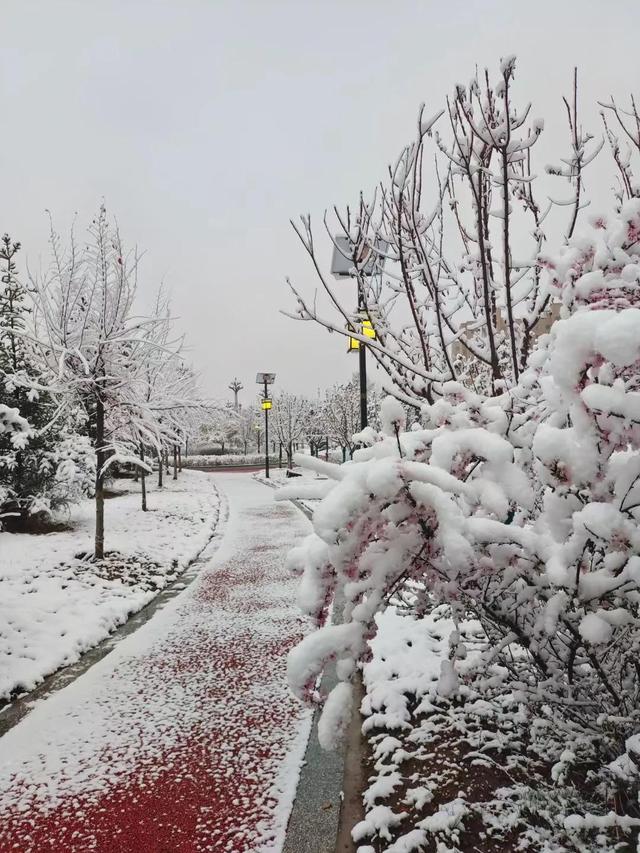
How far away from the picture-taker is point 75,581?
7227mm

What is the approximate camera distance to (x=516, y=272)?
3.79 m

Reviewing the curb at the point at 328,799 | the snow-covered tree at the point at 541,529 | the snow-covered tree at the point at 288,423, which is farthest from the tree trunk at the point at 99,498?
the snow-covered tree at the point at 288,423

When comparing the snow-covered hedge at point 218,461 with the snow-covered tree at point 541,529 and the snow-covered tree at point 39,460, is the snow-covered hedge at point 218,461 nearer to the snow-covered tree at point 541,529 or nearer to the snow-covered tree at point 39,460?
the snow-covered tree at point 39,460

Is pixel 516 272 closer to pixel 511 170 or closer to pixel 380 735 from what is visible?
pixel 511 170

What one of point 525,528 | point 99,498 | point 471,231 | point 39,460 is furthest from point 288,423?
point 525,528

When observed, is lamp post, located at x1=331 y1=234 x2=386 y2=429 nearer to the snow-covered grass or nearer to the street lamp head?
the street lamp head

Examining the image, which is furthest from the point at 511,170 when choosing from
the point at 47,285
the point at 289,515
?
Result: the point at 289,515

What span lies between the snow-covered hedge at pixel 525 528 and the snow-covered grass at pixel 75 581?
4.14 meters

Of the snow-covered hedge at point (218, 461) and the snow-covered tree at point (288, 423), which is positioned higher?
A: the snow-covered tree at point (288, 423)

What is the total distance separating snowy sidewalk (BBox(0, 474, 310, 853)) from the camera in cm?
274

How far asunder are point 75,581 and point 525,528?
A: 702 centimetres

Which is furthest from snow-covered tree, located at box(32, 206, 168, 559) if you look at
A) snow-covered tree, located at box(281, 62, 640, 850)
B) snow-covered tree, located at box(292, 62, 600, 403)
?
snow-covered tree, located at box(281, 62, 640, 850)

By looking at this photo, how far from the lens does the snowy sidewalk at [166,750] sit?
2.74m

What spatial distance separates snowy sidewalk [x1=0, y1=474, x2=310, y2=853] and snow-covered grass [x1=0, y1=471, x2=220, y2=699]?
495 millimetres
